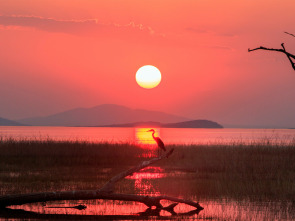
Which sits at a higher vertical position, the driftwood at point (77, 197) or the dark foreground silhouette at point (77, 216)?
the driftwood at point (77, 197)

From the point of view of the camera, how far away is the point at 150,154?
28984 mm

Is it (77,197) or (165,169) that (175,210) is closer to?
(77,197)

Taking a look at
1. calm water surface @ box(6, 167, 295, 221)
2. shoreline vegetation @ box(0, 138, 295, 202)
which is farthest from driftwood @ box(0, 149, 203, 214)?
shoreline vegetation @ box(0, 138, 295, 202)

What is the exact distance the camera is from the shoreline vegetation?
15.6 meters

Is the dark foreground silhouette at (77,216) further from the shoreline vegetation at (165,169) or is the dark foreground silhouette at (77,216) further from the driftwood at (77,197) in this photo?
the shoreline vegetation at (165,169)

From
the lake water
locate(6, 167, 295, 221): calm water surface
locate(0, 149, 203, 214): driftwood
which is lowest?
locate(6, 167, 295, 221): calm water surface

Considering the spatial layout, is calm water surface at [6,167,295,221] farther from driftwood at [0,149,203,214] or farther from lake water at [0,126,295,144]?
lake water at [0,126,295,144]

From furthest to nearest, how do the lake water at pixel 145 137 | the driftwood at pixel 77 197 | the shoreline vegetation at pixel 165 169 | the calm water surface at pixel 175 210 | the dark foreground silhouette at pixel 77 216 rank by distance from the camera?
the lake water at pixel 145 137 → the shoreline vegetation at pixel 165 169 → the driftwood at pixel 77 197 → the calm water surface at pixel 175 210 → the dark foreground silhouette at pixel 77 216

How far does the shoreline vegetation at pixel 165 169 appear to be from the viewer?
15641 mm

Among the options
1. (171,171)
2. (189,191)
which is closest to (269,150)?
(171,171)

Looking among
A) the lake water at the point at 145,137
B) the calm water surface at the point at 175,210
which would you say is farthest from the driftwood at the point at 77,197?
the lake water at the point at 145,137

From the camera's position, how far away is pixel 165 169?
73.4 feet

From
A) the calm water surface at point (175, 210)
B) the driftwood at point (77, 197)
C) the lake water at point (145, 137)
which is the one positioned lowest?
the calm water surface at point (175, 210)

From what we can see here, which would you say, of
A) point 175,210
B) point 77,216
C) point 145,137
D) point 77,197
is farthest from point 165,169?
point 145,137
